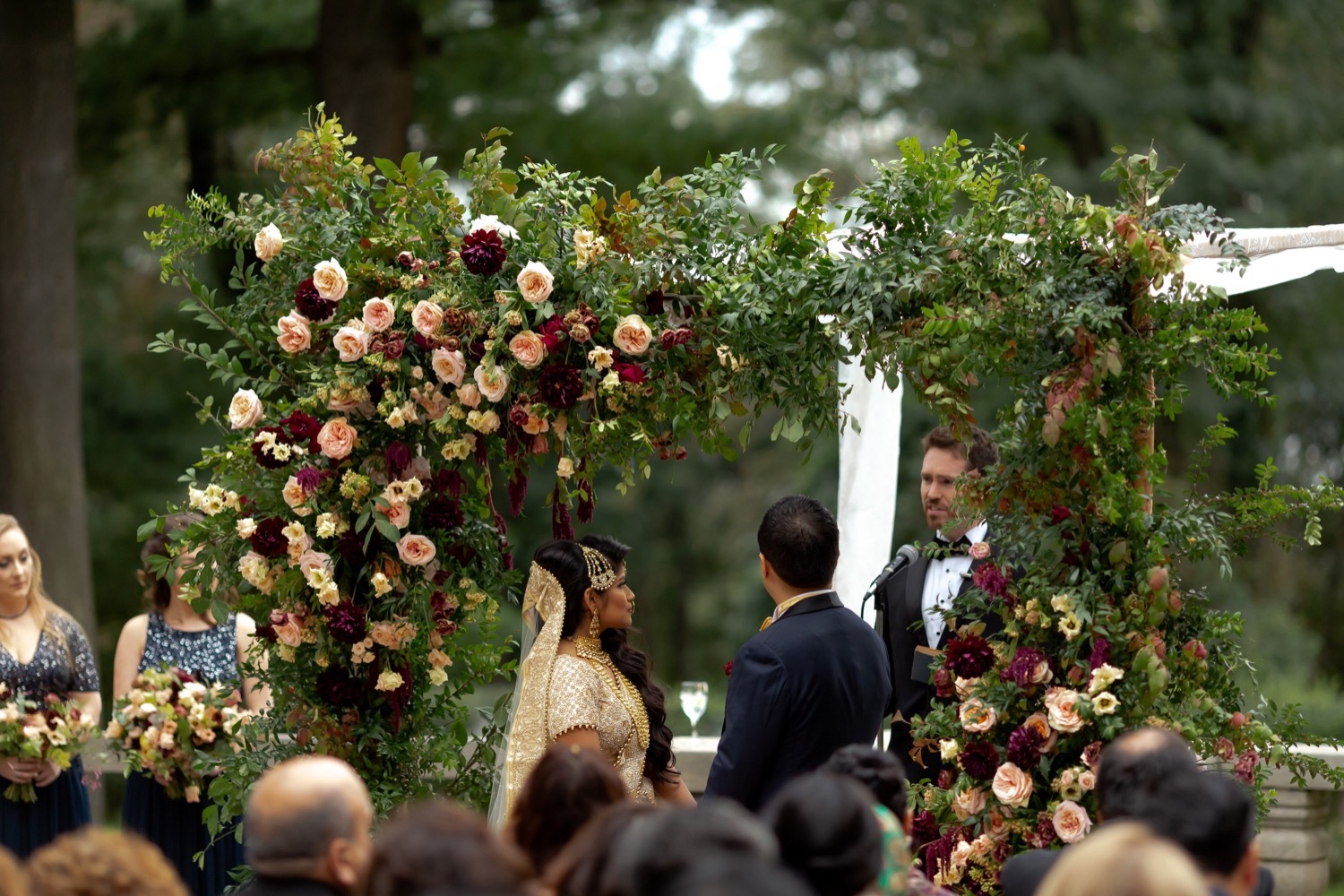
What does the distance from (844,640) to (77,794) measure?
340 centimetres

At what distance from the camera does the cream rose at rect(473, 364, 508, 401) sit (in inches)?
174

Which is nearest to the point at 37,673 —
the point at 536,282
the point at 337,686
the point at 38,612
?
the point at 38,612

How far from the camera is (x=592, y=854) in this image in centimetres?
261

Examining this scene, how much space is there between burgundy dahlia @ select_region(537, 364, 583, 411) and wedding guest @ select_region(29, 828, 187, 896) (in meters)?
2.11

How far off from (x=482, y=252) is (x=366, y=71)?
6.43 metres

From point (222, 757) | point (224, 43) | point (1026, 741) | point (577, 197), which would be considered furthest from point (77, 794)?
point (224, 43)

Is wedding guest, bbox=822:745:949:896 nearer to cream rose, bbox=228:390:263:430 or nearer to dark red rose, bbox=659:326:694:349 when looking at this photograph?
dark red rose, bbox=659:326:694:349

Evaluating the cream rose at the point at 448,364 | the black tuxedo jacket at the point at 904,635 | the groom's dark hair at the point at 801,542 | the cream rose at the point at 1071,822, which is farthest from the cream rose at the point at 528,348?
the cream rose at the point at 1071,822

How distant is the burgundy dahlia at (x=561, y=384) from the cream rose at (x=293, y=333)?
0.78 m

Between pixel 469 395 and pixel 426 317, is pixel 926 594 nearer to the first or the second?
pixel 469 395

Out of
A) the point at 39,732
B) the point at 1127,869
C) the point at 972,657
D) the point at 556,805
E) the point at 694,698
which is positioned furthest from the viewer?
the point at 694,698

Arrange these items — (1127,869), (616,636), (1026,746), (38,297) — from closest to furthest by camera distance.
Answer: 1. (1127,869)
2. (1026,746)
3. (616,636)
4. (38,297)

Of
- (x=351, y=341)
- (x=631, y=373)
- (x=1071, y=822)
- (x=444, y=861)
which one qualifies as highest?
(x=351, y=341)

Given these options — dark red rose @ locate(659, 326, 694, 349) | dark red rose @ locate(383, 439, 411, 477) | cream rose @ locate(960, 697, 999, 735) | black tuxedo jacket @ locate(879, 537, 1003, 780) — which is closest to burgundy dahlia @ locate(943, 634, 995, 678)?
cream rose @ locate(960, 697, 999, 735)
